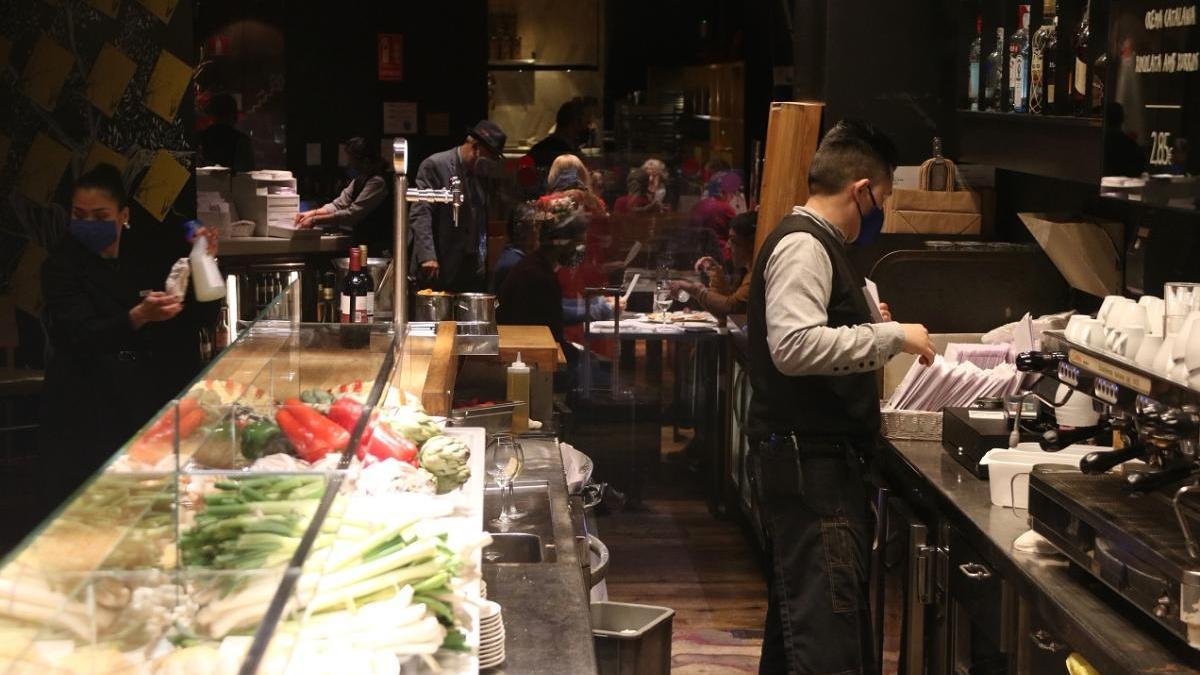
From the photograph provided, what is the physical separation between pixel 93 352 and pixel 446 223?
7.68ft

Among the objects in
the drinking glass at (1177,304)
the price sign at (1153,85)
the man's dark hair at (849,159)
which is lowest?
the drinking glass at (1177,304)

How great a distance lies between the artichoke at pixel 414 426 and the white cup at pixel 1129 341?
147 centimetres

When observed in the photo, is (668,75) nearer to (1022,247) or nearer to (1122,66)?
(1022,247)

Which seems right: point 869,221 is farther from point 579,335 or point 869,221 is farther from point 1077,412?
point 579,335

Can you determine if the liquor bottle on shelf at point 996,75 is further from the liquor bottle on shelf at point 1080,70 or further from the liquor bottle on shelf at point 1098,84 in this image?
the liquor bottle on shelf at point 1098,84

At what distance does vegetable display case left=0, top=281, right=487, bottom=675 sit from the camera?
4.54 feet

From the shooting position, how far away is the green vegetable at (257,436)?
2.23 metres

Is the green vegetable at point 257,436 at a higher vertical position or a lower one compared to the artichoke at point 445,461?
higher

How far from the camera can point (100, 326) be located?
6000mm

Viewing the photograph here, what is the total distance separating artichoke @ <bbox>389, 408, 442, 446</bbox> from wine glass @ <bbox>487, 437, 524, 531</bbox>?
0.31m

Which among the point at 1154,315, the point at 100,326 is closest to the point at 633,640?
the point at 1154,315

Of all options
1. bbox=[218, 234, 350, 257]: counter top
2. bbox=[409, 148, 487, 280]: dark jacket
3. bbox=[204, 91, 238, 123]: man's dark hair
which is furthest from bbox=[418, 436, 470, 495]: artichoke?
bbox=[204, 91, 238, 123]: man's dark hair

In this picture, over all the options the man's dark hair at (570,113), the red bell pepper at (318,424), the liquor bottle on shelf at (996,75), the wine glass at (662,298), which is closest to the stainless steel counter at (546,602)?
the red bell pepper at (318,424)

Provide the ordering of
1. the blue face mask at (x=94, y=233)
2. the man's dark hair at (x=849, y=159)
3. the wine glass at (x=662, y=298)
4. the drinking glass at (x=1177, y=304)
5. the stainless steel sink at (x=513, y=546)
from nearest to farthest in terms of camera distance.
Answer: the drinking glass at (x=1177, y=304) < the stainless steel sink at (x=513, y=546) < the man's dark hair at (x=849, y=159) < the blue face mask at (x=94, y=233) < the wine glass at (x=662, y=298)
